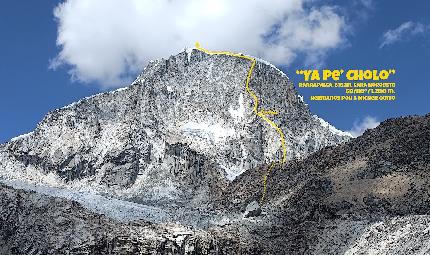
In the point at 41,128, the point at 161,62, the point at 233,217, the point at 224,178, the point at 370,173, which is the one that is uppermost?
the point at 161,62

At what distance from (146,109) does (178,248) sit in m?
66.5

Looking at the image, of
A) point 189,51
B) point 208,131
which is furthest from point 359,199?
point 189,51

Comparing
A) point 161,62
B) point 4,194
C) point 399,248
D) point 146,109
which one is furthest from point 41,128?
point 399,248

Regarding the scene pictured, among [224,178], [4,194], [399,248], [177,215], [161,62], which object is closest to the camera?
[399,248]

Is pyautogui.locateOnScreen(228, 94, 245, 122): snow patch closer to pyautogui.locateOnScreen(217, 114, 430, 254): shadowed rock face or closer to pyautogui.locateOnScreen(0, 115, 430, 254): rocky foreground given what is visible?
pyautogui.locateOnScreen(217, 114, 430, 254): shadowed rock face

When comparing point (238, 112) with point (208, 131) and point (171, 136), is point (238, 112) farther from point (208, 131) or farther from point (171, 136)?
point (171, 136)

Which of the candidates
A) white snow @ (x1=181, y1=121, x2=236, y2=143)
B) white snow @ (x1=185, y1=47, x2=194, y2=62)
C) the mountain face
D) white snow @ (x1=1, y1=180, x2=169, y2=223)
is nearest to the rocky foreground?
white snow @ (x1=1, y1=180, x2=169, y2=223)

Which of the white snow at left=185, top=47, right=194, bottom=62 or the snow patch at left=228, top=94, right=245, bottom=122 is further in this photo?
the white snow at left=185, top=47, right=194, bottom=62

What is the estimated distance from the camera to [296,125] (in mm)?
122500

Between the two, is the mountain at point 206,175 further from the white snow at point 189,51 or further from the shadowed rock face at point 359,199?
the white snow at point 189,51

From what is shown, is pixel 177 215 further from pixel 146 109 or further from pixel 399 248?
pixel 146 109

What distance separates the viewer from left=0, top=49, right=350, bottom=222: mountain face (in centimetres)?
10212

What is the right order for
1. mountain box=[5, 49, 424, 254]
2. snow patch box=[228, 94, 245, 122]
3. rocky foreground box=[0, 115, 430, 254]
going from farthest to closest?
snow patch box=[228, 94, 245, 122] < mountain box=[5, 49, 424, 254] < rocky foreground box=[0, 115, 430, 254]

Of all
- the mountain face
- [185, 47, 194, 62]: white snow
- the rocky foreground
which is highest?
[185, 47, 194, 62]: white snow
